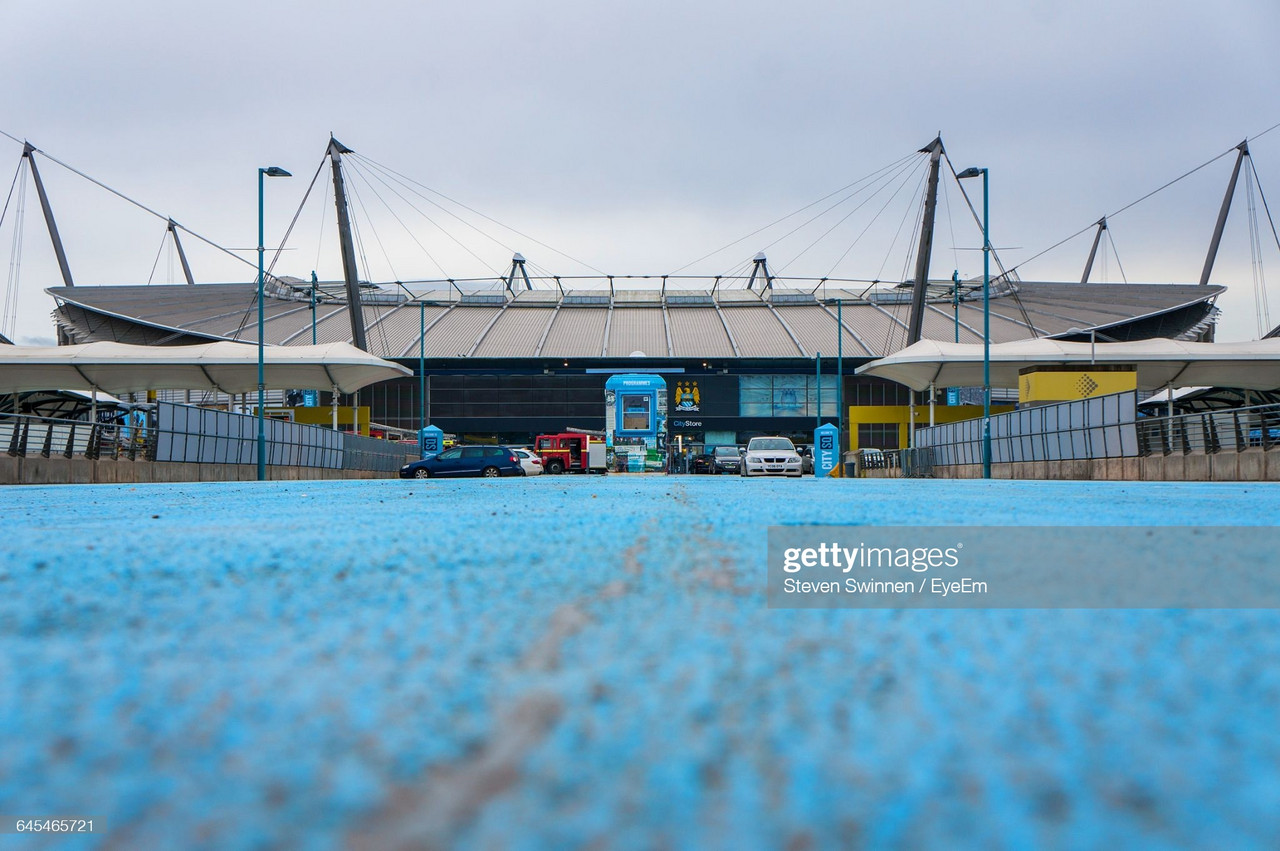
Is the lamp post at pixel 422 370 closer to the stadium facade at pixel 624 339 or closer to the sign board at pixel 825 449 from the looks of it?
the stadium facade at pixel 624 339

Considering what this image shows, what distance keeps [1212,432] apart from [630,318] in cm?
5467

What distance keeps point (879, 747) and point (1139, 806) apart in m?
0.19

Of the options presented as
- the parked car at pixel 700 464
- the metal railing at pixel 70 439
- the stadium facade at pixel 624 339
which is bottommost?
the parked car at pixel 700 464

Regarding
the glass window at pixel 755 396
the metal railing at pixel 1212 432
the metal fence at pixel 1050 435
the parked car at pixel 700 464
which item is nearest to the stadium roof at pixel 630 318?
the glass window at pixel 755 396

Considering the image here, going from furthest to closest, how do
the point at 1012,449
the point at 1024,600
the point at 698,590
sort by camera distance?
the point at 1012,449 < the point at 698,590 < the point at 1024,600

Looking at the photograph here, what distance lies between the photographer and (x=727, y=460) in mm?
47906

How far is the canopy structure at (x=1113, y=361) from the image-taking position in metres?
32.8

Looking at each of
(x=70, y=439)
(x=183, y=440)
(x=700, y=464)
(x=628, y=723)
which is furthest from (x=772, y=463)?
(x=628, y=723)

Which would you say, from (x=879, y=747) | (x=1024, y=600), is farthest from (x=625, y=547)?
(x=879, y=747)

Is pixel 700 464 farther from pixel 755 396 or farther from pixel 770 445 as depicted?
pixel 770 445

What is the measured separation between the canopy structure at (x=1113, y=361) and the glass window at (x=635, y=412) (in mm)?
9751

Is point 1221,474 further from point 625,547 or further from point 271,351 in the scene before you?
point 271,351

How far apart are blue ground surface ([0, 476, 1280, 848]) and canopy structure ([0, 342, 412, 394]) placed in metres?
32.0

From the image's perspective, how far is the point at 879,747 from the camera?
812mm
